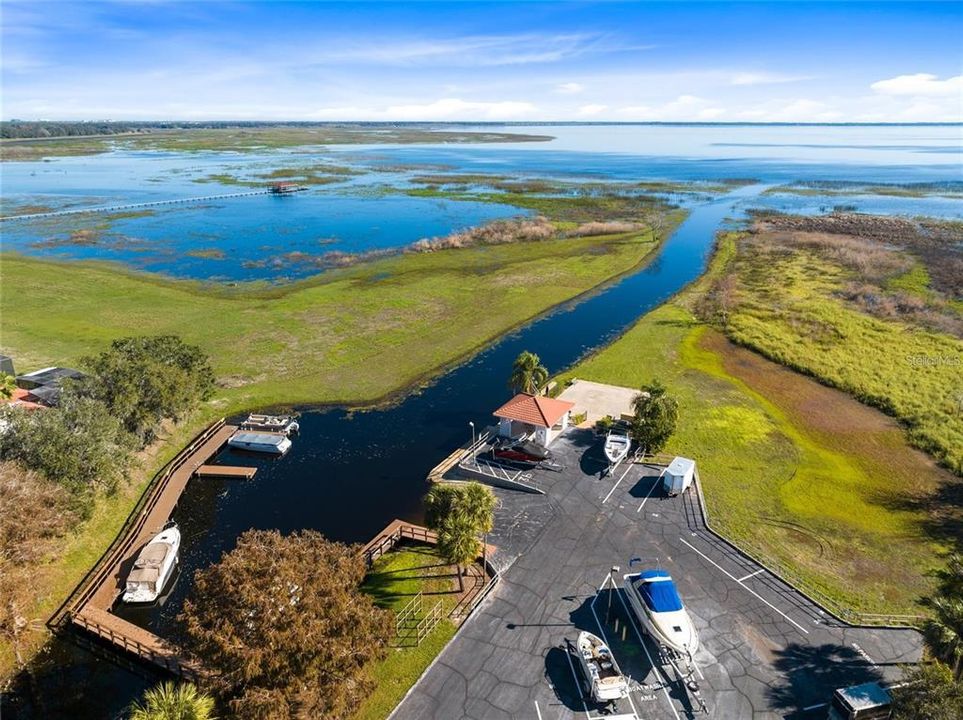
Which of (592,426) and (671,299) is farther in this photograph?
(671,299)

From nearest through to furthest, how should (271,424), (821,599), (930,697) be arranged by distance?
(930,697) → (821,599) → (271,424)

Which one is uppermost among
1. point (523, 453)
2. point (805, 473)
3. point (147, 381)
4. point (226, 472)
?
point (147, 381)

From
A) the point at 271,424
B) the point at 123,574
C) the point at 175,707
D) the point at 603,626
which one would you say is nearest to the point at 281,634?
the point at 175,707

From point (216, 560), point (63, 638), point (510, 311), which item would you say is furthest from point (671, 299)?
point (63, 638)

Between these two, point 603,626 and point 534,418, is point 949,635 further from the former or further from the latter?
point 534,418

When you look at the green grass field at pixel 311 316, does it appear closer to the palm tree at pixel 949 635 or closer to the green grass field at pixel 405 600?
the green grass field at pixel 405 600

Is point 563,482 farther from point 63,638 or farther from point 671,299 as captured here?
point 671,299
